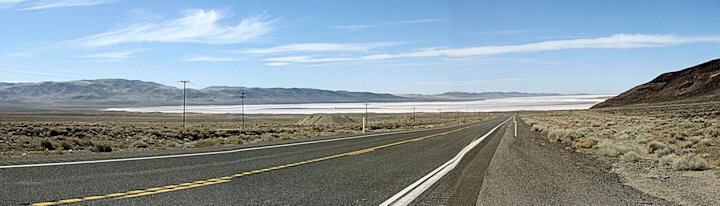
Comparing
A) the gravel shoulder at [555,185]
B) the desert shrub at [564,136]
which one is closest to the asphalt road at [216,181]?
the gravel shoulder at [555,185]

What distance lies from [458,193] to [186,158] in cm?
649

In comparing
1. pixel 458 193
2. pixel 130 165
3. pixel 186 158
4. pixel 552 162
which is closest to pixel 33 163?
pixel 130 165

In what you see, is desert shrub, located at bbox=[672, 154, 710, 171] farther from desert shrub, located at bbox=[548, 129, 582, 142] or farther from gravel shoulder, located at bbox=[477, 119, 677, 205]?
desert shrub, located at bbox=[548, 129, 582, 142]

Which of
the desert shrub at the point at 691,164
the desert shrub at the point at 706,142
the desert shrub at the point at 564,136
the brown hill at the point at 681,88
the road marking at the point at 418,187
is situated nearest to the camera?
the road marking at the point at 418,187

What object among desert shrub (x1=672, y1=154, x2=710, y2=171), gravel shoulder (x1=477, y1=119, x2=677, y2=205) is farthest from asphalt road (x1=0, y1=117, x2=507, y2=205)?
desert shrub (x1=672, y1=154, x2=710, y2=171)

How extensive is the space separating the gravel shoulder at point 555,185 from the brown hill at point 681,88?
9985 centimetres

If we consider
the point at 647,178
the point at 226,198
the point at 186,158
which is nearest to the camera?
the point at 226,198

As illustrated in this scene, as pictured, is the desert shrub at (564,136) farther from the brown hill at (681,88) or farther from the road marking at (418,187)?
the brown hill at (681,88)

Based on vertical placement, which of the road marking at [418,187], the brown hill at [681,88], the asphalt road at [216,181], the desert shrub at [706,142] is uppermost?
the brown hill at [681,88]

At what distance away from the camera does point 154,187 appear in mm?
6941

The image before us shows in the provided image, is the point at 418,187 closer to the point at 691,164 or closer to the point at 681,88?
the point at 691,164

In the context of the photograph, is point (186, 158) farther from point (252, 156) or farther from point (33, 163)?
point (33, 163)

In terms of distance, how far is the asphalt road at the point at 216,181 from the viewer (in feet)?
20.4

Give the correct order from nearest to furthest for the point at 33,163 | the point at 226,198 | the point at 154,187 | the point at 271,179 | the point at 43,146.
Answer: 1. the point at 226,198
2. the point at 154,187
3. the point at 271,179
4. the point at 33,163
5. the point at 43,146
